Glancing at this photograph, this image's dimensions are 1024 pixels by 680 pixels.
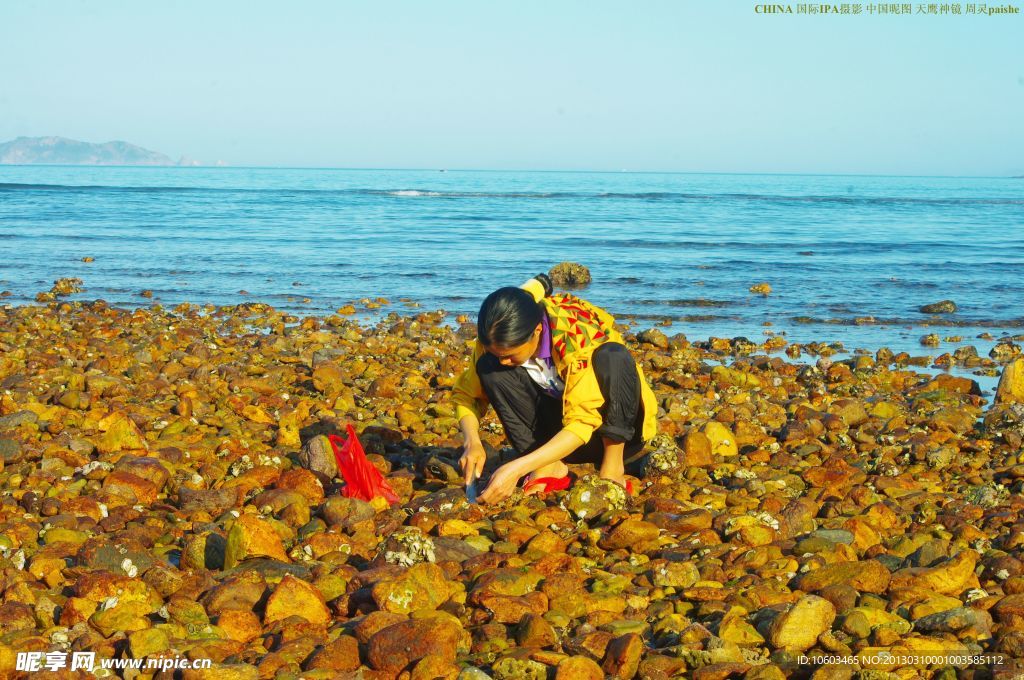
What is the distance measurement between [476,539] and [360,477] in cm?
81

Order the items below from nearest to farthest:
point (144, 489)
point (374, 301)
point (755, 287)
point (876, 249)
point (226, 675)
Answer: point (226, 675), point (144, 489), point (374, 301), point (755, 287), point (876, 249)

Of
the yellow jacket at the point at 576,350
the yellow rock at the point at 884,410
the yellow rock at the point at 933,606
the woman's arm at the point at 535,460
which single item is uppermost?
the yellow jacket at the point at 576,350

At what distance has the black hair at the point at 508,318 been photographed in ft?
12.3

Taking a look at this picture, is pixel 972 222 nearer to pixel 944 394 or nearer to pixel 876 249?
pixel 876 249

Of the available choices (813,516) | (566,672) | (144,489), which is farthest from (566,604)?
(144,489)

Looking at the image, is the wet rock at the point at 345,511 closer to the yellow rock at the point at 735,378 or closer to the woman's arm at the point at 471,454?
the woman's arm at the point at 471,454

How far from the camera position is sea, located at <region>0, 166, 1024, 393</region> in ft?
40.8

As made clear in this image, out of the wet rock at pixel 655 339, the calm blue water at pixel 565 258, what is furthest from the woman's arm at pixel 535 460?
the calm blue water at pixel 565 258

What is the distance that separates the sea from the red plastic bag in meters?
6.75

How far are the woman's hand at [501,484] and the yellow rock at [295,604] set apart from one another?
1.11 m

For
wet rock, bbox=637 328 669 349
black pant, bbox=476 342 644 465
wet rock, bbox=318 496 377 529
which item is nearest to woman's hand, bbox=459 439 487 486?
black pant, bbox=476 342 644 465

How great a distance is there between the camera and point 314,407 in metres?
6.03

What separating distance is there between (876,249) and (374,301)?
42.4 feet

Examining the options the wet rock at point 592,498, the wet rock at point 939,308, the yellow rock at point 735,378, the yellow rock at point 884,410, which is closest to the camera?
the wet rock at point 592,498
